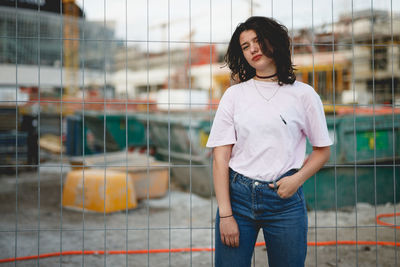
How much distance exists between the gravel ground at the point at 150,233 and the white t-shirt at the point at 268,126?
2.49 feet

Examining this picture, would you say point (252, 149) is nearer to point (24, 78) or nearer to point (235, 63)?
point (235, 63)

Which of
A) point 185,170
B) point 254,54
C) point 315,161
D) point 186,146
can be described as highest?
point 254,54

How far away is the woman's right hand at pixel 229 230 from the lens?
141 cm

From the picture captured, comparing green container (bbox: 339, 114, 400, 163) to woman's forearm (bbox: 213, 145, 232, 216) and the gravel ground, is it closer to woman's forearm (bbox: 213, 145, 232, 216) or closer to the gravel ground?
the gravel ground

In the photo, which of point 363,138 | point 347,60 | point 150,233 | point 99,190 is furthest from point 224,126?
point 347,60

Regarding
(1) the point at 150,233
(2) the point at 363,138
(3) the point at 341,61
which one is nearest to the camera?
(1) the point at 150,233

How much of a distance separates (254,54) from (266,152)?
370 mm

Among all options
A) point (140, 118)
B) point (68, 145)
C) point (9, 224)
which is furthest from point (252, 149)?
point (68, 145)

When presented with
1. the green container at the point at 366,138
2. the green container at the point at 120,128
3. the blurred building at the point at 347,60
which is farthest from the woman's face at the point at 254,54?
the green container at the point at 120,128

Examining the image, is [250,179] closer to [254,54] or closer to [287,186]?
[287,186]

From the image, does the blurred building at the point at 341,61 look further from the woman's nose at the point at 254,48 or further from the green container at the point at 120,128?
the green container at the point at 120,128

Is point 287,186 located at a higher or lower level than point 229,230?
higher

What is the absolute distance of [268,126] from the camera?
1.39 metres

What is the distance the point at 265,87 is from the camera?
147 centimetres
